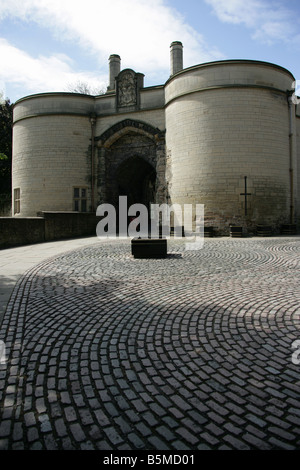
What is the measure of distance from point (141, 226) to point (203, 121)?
→ 8.98 meters

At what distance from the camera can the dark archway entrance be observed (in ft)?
61.4

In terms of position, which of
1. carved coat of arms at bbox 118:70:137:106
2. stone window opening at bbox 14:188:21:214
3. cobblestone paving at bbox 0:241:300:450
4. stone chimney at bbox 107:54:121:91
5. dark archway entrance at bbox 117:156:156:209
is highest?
stone chimney at bbox 107:54:121:91

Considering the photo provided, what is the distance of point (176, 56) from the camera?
18.3 meters

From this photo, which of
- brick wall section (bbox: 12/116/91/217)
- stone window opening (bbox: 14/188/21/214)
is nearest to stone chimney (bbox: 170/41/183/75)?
brick wall section (bbox: 12/116/91/217)

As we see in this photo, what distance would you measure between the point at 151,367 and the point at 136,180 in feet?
62.5

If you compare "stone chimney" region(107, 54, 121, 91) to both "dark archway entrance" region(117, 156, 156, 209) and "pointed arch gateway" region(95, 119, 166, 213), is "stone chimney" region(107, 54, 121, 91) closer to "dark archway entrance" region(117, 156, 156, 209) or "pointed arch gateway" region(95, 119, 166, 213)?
"pointed arch gateway" region(95, 119, 166, 213)

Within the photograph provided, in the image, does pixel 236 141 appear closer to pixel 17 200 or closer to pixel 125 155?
pixel 125 155

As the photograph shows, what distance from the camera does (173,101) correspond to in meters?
14.9

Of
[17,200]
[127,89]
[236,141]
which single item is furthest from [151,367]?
[17,200]

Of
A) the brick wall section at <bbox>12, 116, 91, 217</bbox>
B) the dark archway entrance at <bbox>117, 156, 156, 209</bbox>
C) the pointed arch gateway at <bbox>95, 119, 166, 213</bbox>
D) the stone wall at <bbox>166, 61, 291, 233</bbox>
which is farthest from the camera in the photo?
the dark archway entrance at <bbox>117, 156, 156, 209</bbox>

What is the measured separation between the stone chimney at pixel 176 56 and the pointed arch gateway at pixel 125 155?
16.9 ft

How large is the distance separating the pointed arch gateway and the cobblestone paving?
12.1 m
